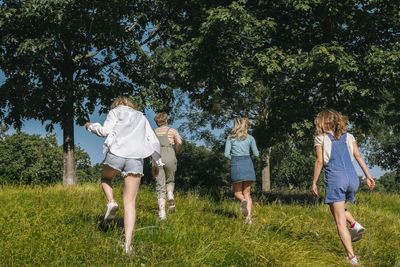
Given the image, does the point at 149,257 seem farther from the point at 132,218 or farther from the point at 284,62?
the point at 284,62

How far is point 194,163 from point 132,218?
36.5m

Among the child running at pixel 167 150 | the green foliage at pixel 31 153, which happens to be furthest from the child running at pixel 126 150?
the green foliage at pixel 31 153

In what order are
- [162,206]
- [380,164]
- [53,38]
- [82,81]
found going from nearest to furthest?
[162,206], [53,38], [82,81], [380,164]

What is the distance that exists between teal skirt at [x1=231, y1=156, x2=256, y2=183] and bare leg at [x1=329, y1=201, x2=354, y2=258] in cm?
234

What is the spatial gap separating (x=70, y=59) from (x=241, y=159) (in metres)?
10.4

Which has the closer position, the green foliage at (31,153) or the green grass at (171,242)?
the green grass at (171,242)

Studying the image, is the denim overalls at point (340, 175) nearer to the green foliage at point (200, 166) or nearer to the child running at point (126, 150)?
the child running at point (126, 150)

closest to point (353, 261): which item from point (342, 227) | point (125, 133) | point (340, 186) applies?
point (342, 227)

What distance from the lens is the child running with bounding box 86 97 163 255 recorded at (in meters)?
4.70

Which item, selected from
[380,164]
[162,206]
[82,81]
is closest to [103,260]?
[162,206]

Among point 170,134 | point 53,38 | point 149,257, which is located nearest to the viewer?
point 149,257

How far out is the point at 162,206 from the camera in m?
6.78

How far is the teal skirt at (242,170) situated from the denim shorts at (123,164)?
2890mm

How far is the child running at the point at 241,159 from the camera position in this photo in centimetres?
720
